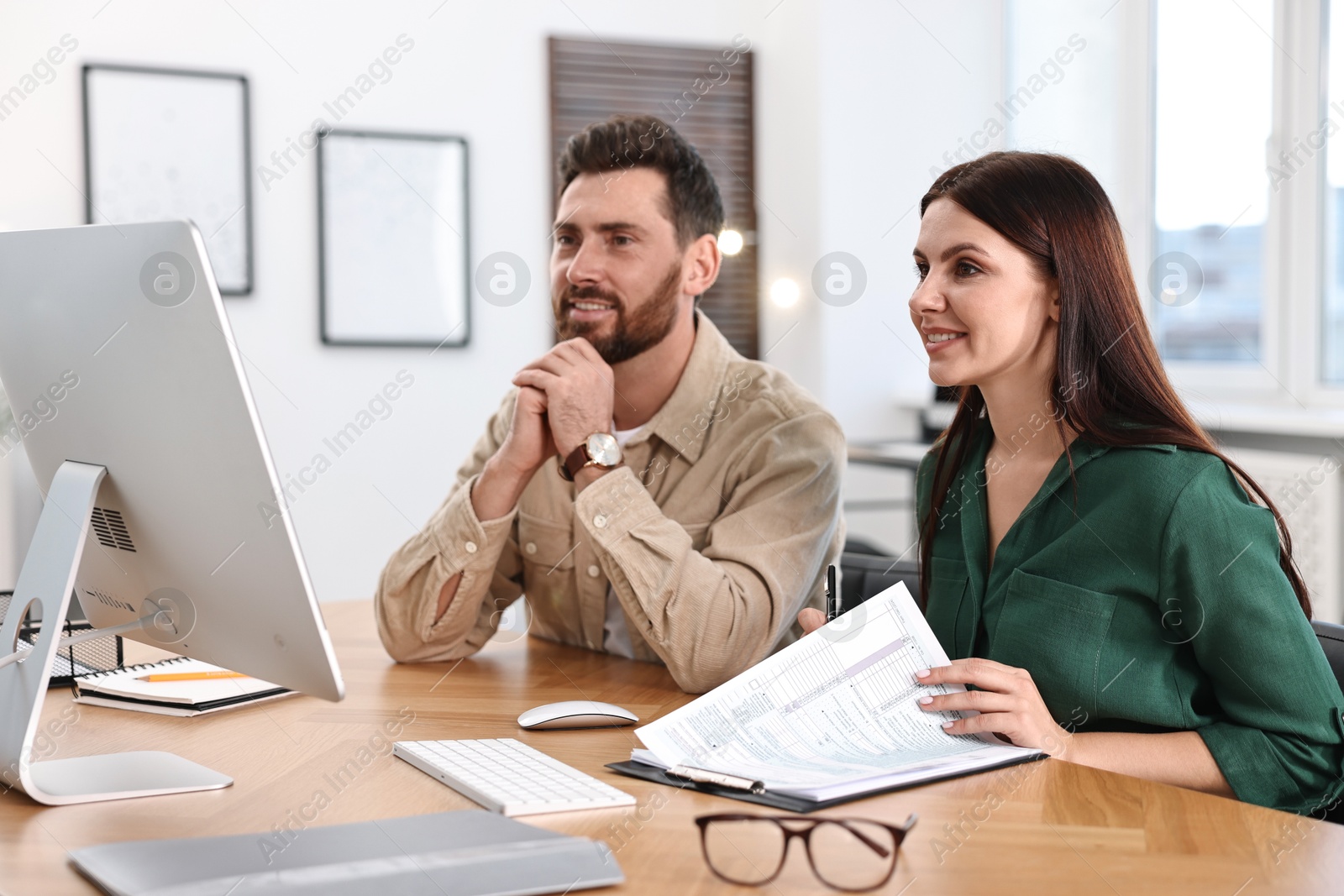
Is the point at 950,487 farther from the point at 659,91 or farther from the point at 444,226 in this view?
the point at 659,91

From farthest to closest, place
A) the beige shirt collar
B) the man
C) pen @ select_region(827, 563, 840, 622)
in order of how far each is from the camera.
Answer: the beige shirt collar
the man
pen @ select_region(827, 563, 840, 622)

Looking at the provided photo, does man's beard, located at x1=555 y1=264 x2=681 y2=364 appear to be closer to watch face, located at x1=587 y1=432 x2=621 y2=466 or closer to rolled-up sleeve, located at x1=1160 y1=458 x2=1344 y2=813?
watch face, located at x1=587 y1=432 x2=621 y2=466

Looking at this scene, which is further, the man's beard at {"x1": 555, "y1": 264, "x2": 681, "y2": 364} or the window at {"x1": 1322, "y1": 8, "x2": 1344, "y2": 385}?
the window at {"x1": 1322, "y1": 8, "x2": 1344, "y2": 385}

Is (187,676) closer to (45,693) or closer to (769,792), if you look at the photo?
(45,693)

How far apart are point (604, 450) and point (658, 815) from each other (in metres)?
0.71

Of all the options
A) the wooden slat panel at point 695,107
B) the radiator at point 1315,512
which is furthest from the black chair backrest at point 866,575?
the wooden slat panel at point 695,107

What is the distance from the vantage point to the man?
1.53 meters

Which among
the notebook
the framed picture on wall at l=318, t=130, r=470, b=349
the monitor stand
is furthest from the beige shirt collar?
the framed picture on wall at l=318, t=130, r=470, b=349

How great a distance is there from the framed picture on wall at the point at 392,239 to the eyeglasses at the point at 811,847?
10.9 ft

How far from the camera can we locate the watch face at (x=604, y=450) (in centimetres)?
161

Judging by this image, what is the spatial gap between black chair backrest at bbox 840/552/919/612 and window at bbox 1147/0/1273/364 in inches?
79.3

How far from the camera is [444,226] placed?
13.5 feet

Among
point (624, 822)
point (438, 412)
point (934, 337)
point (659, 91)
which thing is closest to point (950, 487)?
point (934, 337)

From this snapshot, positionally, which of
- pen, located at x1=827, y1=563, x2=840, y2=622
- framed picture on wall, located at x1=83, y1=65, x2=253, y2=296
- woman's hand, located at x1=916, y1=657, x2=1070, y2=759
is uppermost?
framed picture on wall, located at x1=83, y1=65, x2=253, y2=296
